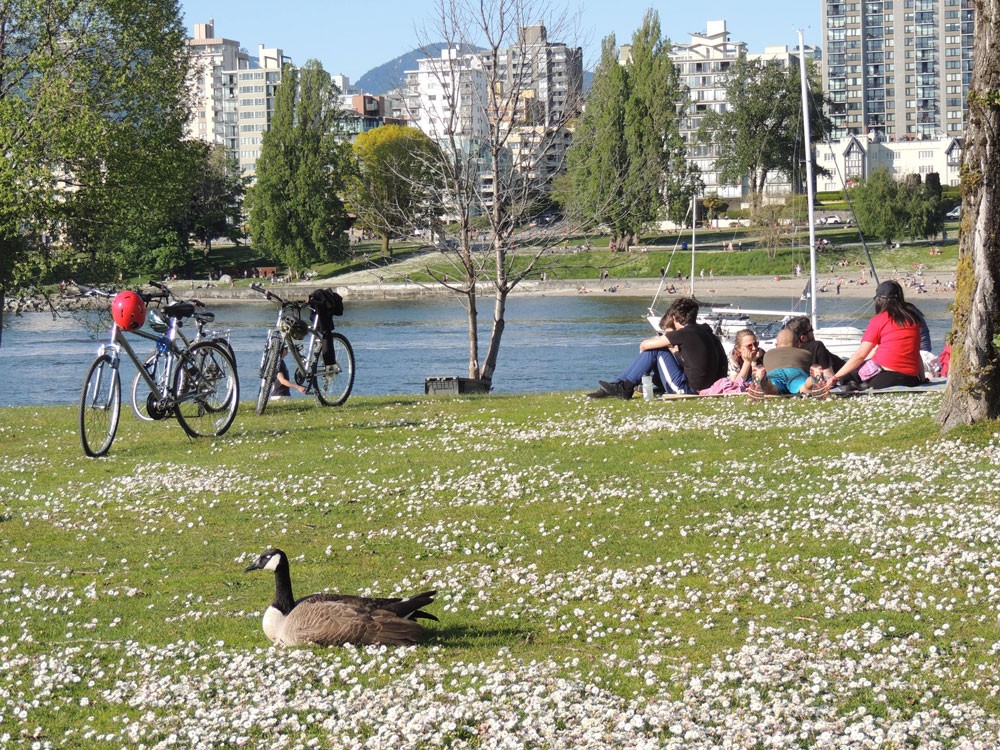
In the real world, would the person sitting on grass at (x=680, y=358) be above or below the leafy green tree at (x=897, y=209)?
below

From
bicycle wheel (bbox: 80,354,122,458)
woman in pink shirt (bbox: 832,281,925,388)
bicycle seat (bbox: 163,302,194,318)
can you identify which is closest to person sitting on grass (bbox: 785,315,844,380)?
woman in pink shirt (bbox: 832,281,925,388)

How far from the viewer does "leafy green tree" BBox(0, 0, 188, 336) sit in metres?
36.2

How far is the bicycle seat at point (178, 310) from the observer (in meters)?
18.3

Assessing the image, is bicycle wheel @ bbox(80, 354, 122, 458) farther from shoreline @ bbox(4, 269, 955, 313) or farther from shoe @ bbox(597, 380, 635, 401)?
shoreline @ bbox(4, 269, 955, 313)

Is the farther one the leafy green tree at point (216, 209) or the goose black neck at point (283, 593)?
the leafy green tree at point (216, 209)

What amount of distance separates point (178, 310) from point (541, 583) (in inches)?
396

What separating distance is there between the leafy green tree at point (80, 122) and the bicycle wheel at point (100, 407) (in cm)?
1946

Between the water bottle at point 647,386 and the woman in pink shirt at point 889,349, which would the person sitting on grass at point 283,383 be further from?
the woman in pink shirt at point 889,349

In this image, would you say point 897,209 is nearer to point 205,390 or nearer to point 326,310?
point 326,310

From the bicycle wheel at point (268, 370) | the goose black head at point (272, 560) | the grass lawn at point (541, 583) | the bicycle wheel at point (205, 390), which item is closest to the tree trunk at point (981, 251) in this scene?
the grass lawn at point (541, 583)

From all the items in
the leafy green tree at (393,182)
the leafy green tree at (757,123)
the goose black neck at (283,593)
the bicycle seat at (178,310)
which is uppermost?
the leafy green tree at (757,123)

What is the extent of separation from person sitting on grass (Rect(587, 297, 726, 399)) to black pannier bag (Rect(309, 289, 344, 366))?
184 inches

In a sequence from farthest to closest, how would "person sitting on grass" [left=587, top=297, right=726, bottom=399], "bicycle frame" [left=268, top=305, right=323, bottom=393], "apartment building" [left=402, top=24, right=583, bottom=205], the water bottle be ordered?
"apartment building" [left=402, top=24, right=583, bottom=205], "bicycle frame" [left=268, top=305, right=323, bottom=393], the water bottle, "person sitting on grass" [left=587, top=297, right=726, bottom=399]

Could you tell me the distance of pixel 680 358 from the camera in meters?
21.0
